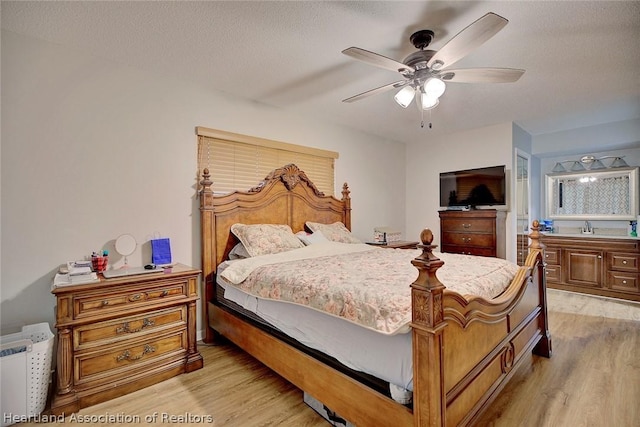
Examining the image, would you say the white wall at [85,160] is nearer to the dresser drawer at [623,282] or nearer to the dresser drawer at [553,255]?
the dresser drawer at [553,255]

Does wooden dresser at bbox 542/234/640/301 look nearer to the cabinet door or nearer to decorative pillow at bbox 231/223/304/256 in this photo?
the cabinet door

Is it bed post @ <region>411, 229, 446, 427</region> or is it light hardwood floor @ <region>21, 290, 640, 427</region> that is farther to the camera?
light hardwood floor @ <region>21, 290, 640, 427</region>

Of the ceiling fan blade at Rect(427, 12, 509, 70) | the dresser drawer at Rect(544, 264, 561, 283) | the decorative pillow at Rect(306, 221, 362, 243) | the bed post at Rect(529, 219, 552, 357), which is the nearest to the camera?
the ceiling fan blade at Rect(427, 12, 509, 70)

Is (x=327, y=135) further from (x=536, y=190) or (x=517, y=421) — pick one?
(x=536, y=190)

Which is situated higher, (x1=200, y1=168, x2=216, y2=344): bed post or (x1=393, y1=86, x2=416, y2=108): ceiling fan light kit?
(x1=393, y1=86, x2=416, y2=108): ceiling fan light kit

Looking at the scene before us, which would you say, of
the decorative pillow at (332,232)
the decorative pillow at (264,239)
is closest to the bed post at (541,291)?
the decorative pillow at (332,232)

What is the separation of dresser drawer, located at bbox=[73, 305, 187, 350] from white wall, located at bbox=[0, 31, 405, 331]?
0.54 m

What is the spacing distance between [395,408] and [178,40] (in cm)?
263

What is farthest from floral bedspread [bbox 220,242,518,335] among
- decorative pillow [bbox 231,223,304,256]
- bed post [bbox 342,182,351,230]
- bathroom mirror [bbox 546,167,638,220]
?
bathroom mirror [bbox 546,167,638,220]

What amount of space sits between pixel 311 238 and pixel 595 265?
4.10m

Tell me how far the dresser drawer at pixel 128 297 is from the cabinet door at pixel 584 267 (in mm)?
5175

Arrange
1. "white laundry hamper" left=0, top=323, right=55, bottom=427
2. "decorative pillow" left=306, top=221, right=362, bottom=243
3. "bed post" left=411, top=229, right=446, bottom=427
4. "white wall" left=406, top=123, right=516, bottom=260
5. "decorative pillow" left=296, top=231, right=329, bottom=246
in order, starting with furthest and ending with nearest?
"white wall" left=406, top=123, right=516, bottom=260 < "decorative pillow" left=306, top=221, right=362, bottom=243 < "decorative pillow" left=296, top=231, right=329, bottom=246 < "white laundry hamper" left=0, top=323, right=55, bottom=427 < "bed post" left=411, top=229, right=446, bottom=427

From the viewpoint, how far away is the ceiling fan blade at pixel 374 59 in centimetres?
175

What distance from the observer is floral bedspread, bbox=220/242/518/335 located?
4.56ft
